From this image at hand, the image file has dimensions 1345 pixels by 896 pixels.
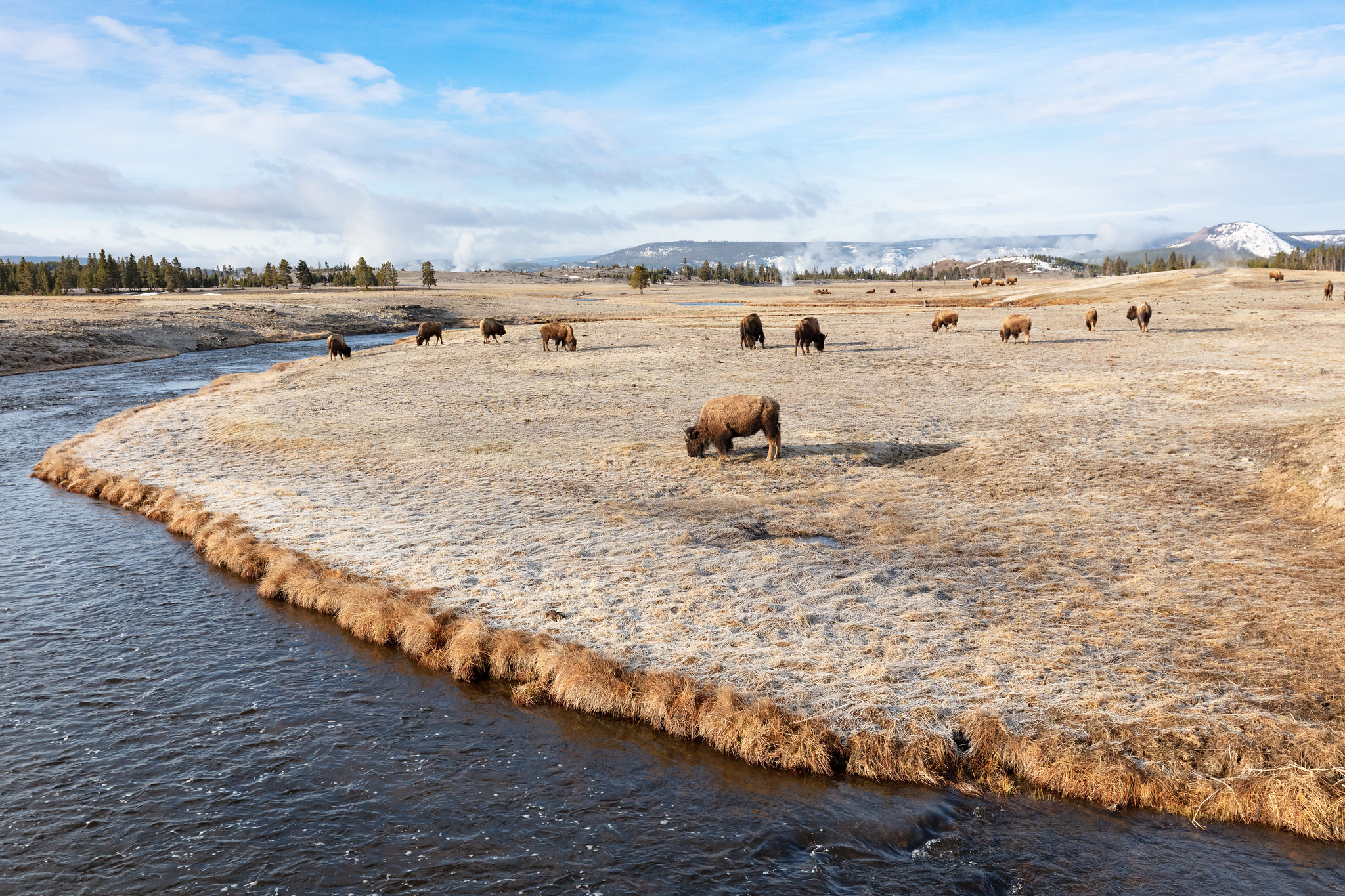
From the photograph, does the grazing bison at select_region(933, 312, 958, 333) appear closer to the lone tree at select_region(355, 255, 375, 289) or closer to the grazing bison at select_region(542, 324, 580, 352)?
the grazing bison at select_region(542, 324, 580, 352)

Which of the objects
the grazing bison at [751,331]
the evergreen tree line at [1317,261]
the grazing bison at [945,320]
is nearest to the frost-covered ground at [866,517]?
the grazing bison at [751,331]

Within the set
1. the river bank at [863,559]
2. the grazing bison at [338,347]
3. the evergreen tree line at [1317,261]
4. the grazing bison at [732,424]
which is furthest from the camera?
the evergreen tree line at [1317,261]

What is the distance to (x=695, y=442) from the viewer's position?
2158 centimetres

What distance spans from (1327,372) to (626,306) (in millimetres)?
87650

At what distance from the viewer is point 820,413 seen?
26750mm

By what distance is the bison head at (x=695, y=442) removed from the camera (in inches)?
850

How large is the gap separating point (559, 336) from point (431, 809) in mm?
41008

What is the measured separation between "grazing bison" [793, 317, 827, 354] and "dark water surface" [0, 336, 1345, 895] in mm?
32365

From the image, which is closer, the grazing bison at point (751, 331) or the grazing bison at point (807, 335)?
the grazing bison at point (807, 335)

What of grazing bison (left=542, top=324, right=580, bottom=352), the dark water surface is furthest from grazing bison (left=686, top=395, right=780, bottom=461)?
grazing bison (left=542, top=324, right=580, bottom=352)

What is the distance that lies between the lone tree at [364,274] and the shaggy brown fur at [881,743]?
15121 centimetres

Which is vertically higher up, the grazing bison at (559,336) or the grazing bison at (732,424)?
the grazing bison at (559,336)

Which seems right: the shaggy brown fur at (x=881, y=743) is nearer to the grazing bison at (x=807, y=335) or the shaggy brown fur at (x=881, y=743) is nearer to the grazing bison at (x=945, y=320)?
the grazing bison at (x=807, y=335)

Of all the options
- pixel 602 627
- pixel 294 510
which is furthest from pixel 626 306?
pixel 602 627
